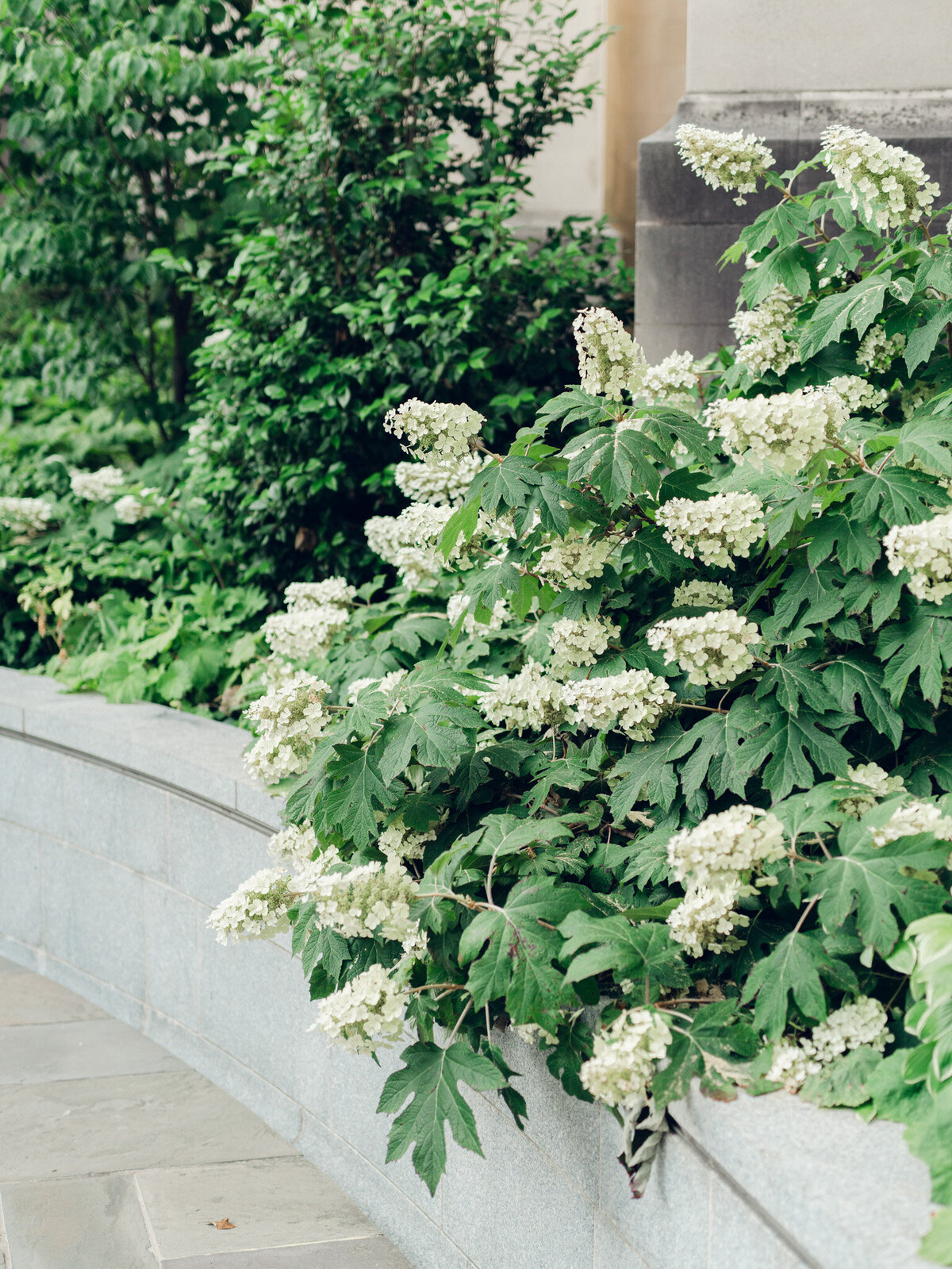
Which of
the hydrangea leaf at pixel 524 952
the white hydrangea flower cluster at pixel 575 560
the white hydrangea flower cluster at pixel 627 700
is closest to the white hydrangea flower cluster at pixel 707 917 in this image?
the hydrangea leaf at pixel 524 952

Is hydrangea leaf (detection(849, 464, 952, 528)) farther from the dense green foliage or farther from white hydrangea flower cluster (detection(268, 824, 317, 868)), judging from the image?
the dense green foliage

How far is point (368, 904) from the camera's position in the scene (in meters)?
2.23

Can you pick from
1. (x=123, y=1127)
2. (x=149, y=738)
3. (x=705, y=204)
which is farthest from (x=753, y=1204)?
(x=705, y=204)

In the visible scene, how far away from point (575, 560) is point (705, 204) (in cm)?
274

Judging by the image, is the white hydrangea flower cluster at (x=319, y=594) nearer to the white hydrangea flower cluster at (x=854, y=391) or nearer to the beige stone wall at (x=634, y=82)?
the white hydrangea flower cluster at (x=854, y=391)

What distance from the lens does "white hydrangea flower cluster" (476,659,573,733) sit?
102 inches

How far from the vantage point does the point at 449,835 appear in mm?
2543

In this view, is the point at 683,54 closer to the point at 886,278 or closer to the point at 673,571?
the point at 886,278

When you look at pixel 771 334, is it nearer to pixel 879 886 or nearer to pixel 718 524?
pixel 718 524

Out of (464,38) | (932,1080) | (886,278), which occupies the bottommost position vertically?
(932,1080)

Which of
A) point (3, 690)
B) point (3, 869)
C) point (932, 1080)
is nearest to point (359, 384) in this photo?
point (3, 690)

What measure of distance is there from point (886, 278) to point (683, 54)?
4.65m

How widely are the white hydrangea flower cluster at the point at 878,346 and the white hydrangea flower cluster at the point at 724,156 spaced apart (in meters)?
0.41

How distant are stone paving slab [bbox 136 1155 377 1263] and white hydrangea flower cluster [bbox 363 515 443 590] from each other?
175 cm
